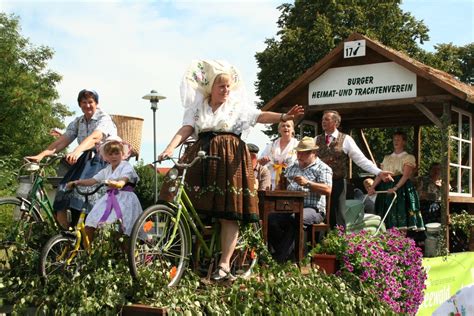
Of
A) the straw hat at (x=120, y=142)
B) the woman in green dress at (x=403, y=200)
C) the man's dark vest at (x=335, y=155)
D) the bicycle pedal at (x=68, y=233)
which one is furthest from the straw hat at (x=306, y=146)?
the woman in green dress at (x=403, y=200)

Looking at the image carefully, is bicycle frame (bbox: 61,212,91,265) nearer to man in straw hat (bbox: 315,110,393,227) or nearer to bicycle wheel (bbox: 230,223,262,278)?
bicycle wheel (bbox: 230,223,262,278)

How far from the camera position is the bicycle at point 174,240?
14.4 ft

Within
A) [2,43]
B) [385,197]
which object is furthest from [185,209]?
[2,43]

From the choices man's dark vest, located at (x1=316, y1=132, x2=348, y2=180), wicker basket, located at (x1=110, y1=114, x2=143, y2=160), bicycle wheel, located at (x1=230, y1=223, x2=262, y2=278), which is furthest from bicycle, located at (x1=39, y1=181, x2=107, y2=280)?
man's dark vest, located at (x1=316, y1=132, x2=348, y2=180)

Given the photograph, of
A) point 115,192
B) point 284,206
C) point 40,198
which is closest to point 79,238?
point 115,192

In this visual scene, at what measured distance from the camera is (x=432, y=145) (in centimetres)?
2223

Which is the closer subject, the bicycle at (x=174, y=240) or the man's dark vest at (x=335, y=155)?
the bicycle at (x=174, y=240)

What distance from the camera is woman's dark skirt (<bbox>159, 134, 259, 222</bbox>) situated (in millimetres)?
4875

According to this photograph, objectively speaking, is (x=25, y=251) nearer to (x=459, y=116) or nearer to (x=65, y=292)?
(x=65, y=292)

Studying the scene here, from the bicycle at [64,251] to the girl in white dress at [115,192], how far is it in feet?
0.31

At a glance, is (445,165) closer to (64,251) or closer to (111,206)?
(111,206)

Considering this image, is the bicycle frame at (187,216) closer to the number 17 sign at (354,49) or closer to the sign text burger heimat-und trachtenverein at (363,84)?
the sign text burger heimat-und trachtenverein at (363,84)

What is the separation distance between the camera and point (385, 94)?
10.0m

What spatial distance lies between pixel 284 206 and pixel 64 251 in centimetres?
183
